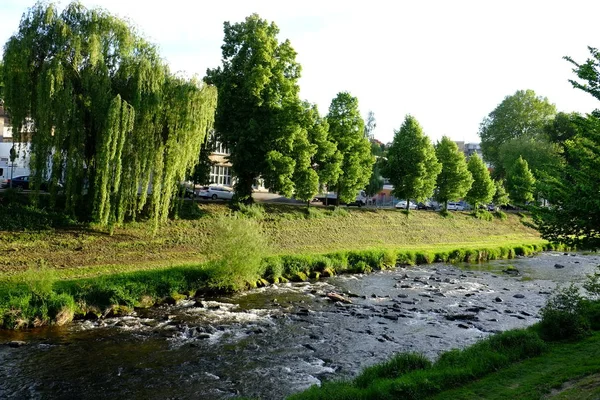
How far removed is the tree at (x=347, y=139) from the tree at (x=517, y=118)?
4770 cm

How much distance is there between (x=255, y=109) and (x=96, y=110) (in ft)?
46.5

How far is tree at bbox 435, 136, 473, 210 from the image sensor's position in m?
59.3

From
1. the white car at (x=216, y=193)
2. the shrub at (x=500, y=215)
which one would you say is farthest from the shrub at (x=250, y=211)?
the shrub at (x=500, y=215)

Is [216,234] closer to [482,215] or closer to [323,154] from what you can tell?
[323,154]

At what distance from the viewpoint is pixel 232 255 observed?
25.7m

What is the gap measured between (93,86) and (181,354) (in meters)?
15.3

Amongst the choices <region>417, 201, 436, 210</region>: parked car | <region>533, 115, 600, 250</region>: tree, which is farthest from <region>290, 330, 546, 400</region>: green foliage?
<region>417, 201, 436, 210</region>: parked car

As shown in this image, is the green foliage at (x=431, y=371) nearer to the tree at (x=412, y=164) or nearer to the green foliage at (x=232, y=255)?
the green foliage at (x=232, y=255)

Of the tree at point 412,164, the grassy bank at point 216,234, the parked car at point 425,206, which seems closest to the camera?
the grassy bank at point 216,234

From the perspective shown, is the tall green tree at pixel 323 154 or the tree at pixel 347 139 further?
the tree at pixel 347 139

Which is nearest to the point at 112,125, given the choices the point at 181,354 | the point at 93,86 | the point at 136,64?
the point at 93,86

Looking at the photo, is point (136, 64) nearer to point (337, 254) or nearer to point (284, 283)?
point (284, 283)

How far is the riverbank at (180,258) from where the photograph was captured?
20.3m

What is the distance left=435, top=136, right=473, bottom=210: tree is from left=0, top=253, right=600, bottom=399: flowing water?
98.1 ft
